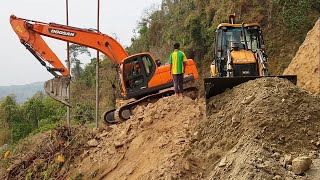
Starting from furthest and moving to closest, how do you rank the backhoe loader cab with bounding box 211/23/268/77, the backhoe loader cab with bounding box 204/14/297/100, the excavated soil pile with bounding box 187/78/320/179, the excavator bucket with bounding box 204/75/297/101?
the backhoe loader cab with bounding box 211/23/268/77
the backhoe loader cab with bounding box 204/14/297/100
the excavator bucket with bounding box 204/75/297/101
the excavated soil pile with bounding box 187/78/320/179

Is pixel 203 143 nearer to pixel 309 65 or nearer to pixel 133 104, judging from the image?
pixel 133 104

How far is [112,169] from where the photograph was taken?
7.11 metres

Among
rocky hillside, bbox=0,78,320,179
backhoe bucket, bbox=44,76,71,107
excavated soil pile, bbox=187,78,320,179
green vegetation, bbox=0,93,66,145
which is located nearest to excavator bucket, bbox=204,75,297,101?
rocky hillside, bbox=0,78,320,179

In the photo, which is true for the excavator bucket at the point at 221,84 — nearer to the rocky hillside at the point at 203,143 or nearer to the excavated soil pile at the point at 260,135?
the rocky hillside at the point at 203,143

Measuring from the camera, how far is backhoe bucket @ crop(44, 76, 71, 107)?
1098 cm

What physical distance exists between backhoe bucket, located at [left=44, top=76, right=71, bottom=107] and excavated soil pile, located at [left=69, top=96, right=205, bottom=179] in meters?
2.86

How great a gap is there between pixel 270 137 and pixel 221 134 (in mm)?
839

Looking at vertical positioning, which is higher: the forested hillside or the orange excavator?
the forested hillside

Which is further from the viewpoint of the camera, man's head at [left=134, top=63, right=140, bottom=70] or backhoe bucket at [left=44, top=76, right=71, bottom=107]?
man's head at [left=134, top=63, right=140, bottom=70]

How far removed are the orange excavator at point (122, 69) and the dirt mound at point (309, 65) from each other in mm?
3487

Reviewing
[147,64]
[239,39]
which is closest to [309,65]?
[239,39]

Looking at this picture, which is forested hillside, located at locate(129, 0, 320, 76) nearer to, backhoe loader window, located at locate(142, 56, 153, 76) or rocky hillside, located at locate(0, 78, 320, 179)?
backhoe loader window, located at locate(142, 56, 153, 76)

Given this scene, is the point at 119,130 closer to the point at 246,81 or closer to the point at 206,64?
the point at 246,81

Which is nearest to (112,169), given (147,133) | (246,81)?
(147,133)
